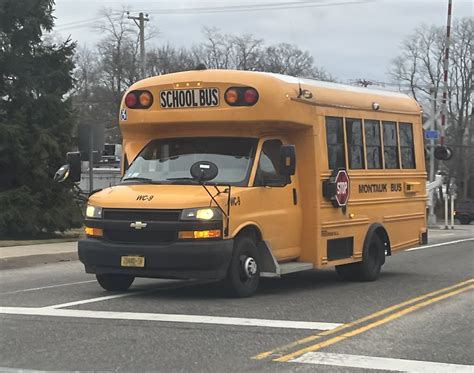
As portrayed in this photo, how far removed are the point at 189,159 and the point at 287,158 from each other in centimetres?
135

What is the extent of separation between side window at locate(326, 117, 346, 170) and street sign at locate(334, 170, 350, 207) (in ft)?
0.50

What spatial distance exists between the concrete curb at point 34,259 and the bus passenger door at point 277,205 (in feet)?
22.0

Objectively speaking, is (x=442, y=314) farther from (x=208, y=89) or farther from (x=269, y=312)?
(x=208, y=89)

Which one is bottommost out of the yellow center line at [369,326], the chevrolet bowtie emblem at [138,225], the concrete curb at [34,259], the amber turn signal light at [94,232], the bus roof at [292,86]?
the yellow center line at [369,326]

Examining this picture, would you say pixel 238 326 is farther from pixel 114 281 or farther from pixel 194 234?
pixel 114 281

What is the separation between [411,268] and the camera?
47.2ft

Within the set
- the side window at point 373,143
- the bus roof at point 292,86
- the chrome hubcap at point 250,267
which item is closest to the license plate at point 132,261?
the chrome hubcap at point 250,267

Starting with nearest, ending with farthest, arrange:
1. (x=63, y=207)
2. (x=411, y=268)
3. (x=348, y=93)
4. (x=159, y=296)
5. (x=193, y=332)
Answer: (x=193, y=332), (x=159, y=296), (x=348, y=93), (x=411, y=268), (x=63, y=207)

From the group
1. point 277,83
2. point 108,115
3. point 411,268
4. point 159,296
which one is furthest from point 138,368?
point 108,115

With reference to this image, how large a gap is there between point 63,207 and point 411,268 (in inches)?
497

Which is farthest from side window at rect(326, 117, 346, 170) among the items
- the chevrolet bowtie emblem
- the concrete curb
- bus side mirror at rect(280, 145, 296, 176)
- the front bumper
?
the concrete curb

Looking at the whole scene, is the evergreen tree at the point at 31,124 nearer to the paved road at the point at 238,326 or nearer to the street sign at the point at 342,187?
the paved road at the point at 238,326

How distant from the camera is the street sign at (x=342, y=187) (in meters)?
10.7

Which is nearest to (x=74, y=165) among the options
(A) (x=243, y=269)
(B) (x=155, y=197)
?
(B) (x=155, y=197)
